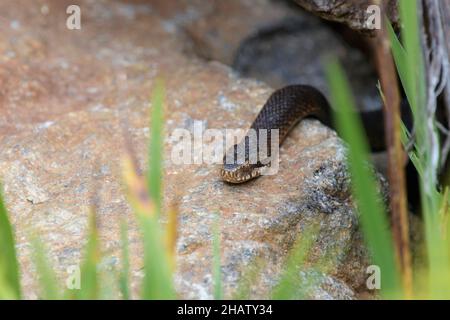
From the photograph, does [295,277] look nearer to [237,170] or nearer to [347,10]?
[237,170]

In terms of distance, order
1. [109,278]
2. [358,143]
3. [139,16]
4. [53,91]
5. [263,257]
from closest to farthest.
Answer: [358,143], [109,278], [263,257], [53,91], [139,16]

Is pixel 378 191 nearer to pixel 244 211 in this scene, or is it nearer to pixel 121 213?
pixel 244 211

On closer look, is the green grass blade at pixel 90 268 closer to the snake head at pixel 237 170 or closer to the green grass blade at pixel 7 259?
the green grass blade at pixel 7 259

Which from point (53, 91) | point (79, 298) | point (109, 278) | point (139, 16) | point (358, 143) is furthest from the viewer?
point (139, 16)

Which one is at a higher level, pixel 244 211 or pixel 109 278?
pixel 244 211

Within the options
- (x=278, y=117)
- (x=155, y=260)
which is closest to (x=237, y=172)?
(x=278, y=117)

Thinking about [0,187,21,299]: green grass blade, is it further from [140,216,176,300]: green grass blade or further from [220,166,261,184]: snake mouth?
[220,166,261,184]: snake mouth

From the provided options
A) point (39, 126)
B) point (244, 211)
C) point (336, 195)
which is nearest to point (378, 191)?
point (336, 195)
